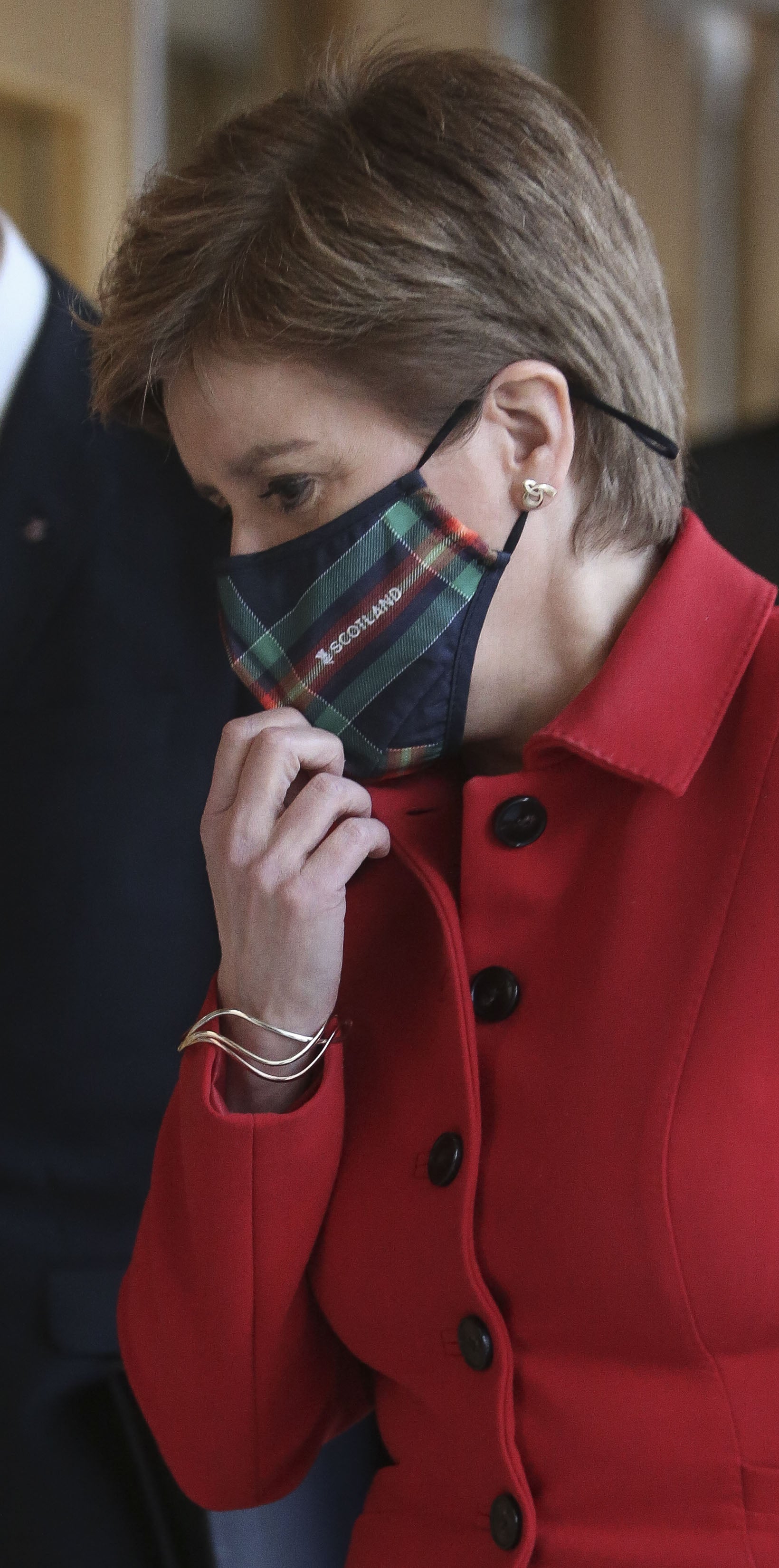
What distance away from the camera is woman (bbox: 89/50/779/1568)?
0.92m

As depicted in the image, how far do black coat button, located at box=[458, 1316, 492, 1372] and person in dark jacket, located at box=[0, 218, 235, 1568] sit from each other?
516 millimetres

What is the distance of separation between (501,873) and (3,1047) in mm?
685

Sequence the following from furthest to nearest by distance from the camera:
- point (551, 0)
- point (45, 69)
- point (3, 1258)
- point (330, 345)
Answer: point (551, 0), point (45, 69), point (3, 1258), point (330, 345)

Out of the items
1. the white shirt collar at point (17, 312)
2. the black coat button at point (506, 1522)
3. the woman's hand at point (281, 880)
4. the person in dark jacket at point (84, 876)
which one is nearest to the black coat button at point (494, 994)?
the woman's hand at point (281, 880)

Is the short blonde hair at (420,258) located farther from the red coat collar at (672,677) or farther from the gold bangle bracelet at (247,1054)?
the gold bangle bracelet at (247,1054)

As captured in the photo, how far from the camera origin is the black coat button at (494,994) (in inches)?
39.5

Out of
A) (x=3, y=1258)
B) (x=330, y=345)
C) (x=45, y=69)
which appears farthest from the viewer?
(x=45, y=69)

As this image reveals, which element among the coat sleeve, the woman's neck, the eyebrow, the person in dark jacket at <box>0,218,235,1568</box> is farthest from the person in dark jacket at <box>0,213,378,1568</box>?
the woman's neck

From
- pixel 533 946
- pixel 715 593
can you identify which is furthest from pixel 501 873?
pixel 715 593

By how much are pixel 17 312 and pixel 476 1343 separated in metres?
1.19

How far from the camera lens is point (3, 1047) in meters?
1.46

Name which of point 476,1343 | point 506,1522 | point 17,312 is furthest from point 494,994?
point 17,312

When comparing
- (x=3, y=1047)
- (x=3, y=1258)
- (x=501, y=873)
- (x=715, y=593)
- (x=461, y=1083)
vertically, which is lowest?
(x=3, y=1258)

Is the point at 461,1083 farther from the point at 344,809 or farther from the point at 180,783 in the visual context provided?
the point at 180,783
